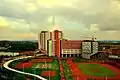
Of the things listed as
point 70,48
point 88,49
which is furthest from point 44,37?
point 88,49

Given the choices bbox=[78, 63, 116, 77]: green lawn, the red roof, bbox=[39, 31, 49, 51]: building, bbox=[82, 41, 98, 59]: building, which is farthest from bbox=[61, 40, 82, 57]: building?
bbox=[78, 63, 116, 77]: green lawn

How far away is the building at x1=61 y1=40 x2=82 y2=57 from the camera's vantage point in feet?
146

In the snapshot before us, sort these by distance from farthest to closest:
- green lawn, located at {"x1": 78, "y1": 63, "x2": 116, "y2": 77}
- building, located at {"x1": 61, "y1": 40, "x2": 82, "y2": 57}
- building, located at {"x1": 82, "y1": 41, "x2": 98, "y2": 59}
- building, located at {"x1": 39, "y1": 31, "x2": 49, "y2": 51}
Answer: building, located at {"x1": 39, "y1": 31, "x2": 49, "y2": 51} → building, located at {"x1": 61, "y1": 40, "x2": 82, "y2": 57} → building, located at {"x1": 82, "y1": 41, "x2": 98, "y2": 59} → green lawn, located at {"x1": 78, "y1": 63, "x2": 116, "y2": 77}

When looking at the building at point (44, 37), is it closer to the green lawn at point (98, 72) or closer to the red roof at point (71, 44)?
the red roof at point (71, 44)

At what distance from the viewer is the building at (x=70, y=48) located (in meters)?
44.6

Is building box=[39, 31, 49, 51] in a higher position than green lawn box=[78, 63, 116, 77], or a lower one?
higher

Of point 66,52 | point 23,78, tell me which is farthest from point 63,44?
point 23,78

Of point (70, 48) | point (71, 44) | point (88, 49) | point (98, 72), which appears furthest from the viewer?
point (71, 44)

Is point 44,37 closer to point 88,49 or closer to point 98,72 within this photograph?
point 88,49

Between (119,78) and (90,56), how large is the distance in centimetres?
1952

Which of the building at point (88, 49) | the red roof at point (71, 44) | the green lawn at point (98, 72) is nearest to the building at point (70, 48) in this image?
the red roof at point (71, 44)

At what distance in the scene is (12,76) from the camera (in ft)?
66.0

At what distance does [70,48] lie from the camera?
45156mm

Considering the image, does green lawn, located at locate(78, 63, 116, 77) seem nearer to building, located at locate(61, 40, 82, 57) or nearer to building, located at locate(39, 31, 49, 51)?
building, located at locate(61, 40, 82, 57)
